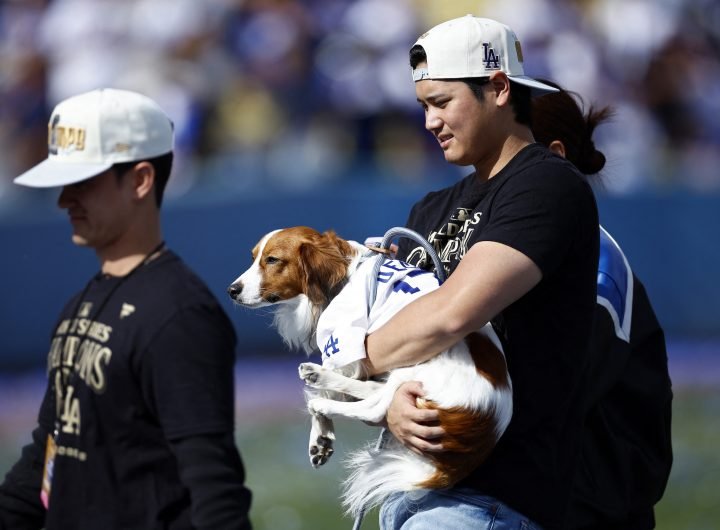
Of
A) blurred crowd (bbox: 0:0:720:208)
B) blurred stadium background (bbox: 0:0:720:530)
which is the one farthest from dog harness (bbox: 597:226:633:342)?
blurred crowd (bbox: 0:0:720:208)

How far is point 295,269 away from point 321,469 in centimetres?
422

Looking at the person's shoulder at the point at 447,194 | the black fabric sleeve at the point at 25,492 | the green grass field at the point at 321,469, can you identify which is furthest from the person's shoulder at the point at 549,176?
the green grass field at the point at 321,469

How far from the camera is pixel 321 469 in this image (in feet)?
23.7

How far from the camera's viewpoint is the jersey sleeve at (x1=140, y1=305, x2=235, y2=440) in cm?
247

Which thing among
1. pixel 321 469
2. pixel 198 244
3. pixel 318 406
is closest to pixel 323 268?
pixel 318 406

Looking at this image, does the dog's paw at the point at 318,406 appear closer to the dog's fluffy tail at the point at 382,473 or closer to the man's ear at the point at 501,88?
the dog's fluffy tail at the point at 382,473

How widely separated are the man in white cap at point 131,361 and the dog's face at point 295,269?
50 cm

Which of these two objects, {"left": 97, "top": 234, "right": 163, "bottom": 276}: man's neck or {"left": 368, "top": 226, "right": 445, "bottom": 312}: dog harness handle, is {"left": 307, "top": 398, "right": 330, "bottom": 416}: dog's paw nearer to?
{"left": 368, "top": 226, "right": 445, "bottom": 312}: dog harness handle

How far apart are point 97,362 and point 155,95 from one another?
6353 millimetres

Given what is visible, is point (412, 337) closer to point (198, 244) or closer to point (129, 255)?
point (129, 255)

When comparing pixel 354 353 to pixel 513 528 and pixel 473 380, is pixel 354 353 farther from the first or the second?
pixel 513 528

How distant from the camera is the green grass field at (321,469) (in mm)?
6271

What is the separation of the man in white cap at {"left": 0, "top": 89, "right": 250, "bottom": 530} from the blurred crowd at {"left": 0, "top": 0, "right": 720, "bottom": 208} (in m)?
5.76

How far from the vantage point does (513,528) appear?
277 centimetres
